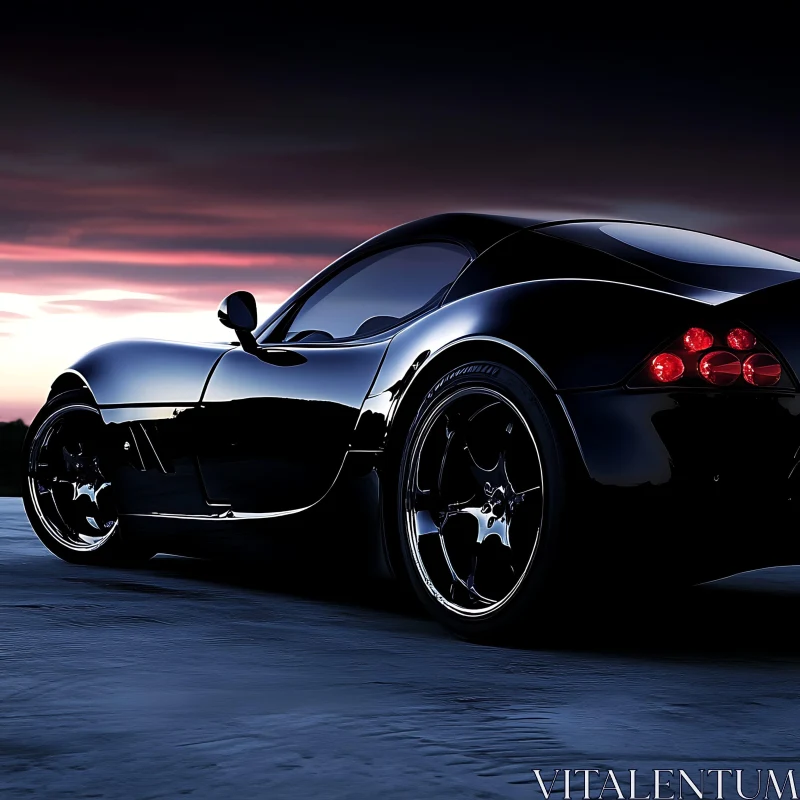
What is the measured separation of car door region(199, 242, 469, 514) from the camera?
468 centimetres

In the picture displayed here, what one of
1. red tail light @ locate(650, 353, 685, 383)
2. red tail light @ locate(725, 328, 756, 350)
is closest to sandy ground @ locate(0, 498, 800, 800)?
red tail light @ locate(650, 353, 685, 383)

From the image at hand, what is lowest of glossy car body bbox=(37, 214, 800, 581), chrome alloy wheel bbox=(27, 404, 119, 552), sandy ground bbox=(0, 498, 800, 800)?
sandy ground bbox=(0, 498, 800, 800)

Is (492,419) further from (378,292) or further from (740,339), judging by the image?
(378,292)

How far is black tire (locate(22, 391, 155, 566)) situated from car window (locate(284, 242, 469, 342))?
1.11 meters

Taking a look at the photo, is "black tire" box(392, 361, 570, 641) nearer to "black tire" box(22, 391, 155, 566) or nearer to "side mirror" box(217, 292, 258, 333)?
"side mirror" box(217, 292, 258, 333)

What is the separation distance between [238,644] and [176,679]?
1.81 ft

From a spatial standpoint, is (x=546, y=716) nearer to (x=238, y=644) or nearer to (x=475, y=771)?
(x=475, y=771)

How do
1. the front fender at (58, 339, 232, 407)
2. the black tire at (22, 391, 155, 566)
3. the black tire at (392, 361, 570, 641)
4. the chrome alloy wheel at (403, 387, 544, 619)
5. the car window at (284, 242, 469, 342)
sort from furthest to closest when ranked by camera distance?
the black tire at (22, 391, 155, 566) → the front fender at (58, 339, 232, 407) → the car window at (284, 242, 469, 342) → the chrome alloy wheel at (403, 387, 544, 619) → the black tire at (392, 361, 570, 641)

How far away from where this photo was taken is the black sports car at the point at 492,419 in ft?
12.1

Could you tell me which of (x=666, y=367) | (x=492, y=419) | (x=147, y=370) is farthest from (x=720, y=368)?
(x=147, y=370)

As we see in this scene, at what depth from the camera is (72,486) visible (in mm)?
6168

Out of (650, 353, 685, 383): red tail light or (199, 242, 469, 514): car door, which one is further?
(199, 242, 469, 514): car door

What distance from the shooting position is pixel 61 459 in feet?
20.5

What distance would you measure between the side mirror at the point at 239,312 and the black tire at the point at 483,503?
4.06ft
